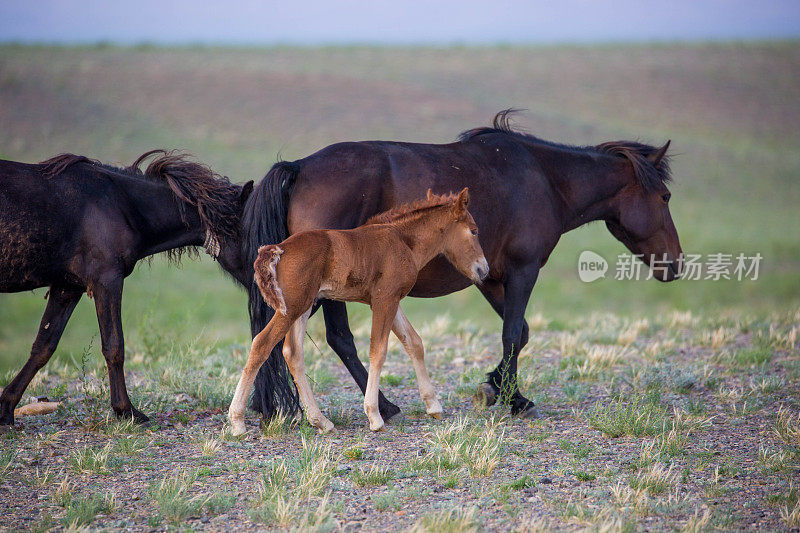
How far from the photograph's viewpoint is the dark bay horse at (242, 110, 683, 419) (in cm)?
644

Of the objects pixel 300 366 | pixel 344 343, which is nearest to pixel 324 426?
pixel 300 366

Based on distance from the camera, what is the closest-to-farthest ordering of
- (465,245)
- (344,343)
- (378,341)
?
(378,341) → (465,245) → (344,343)

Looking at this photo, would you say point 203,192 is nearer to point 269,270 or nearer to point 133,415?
point 269,270

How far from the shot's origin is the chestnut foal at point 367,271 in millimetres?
5863

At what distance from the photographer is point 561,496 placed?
17.1 feet

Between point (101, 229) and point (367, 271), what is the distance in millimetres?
2286

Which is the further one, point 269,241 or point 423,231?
point 423,231

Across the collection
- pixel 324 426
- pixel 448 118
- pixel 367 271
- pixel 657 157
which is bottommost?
pixel 324 426

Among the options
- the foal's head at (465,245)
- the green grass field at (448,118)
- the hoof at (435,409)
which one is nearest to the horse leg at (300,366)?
the hoof at (435,409)

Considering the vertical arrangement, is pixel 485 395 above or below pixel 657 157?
below

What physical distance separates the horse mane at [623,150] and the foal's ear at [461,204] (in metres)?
1.24

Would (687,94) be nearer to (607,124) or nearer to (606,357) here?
(607,124)

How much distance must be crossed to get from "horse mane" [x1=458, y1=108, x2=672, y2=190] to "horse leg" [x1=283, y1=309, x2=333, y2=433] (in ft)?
7.97

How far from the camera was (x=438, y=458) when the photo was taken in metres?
5.71
